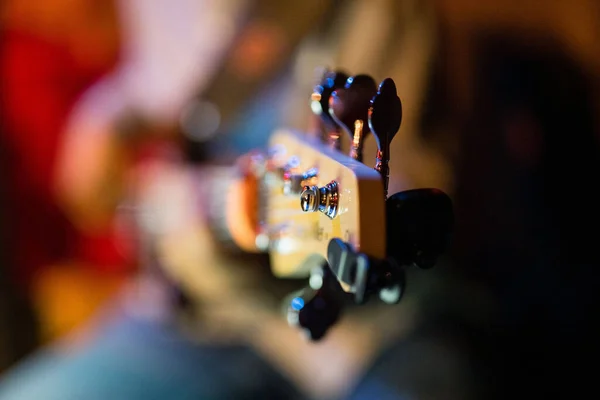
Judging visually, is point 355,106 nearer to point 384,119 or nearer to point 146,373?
point 384,119

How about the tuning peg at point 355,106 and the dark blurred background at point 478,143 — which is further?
the dark blurred background at point 478,143

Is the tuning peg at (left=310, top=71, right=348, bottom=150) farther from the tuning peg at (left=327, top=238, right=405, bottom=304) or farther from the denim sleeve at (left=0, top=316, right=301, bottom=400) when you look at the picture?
the denim sleeve at (left=0, top=316, right=301, bottom=400)

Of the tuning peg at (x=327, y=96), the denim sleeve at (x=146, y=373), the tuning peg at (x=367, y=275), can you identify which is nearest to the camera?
the tuning peg at (x=367, y=275)

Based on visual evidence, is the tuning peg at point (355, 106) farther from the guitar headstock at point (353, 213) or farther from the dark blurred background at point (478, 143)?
the dark blurred background at point (478, 143)

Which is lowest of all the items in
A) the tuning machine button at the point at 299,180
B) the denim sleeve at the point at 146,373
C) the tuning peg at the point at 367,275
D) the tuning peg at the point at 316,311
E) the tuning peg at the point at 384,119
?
the denim sleeve at the point at 146,373

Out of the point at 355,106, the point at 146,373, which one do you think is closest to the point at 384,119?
the point at 355,106

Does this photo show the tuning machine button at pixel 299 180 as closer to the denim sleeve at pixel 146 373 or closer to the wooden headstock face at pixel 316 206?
the wooden headstock face at pixel 316 206

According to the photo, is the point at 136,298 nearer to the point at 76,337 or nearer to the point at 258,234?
the point at 76,337

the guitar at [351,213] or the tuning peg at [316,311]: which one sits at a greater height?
the guitar at [351,213]

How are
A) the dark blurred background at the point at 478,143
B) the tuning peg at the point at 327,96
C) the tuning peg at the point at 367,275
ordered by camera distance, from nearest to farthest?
the tuning peg at the point at 367,275, the tuning peg at the point at 327,96, the dark blurred background at the point at 478,143

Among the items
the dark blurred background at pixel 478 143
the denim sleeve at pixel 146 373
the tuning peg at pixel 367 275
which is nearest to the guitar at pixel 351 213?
the tuning peg at pixel 367 275
